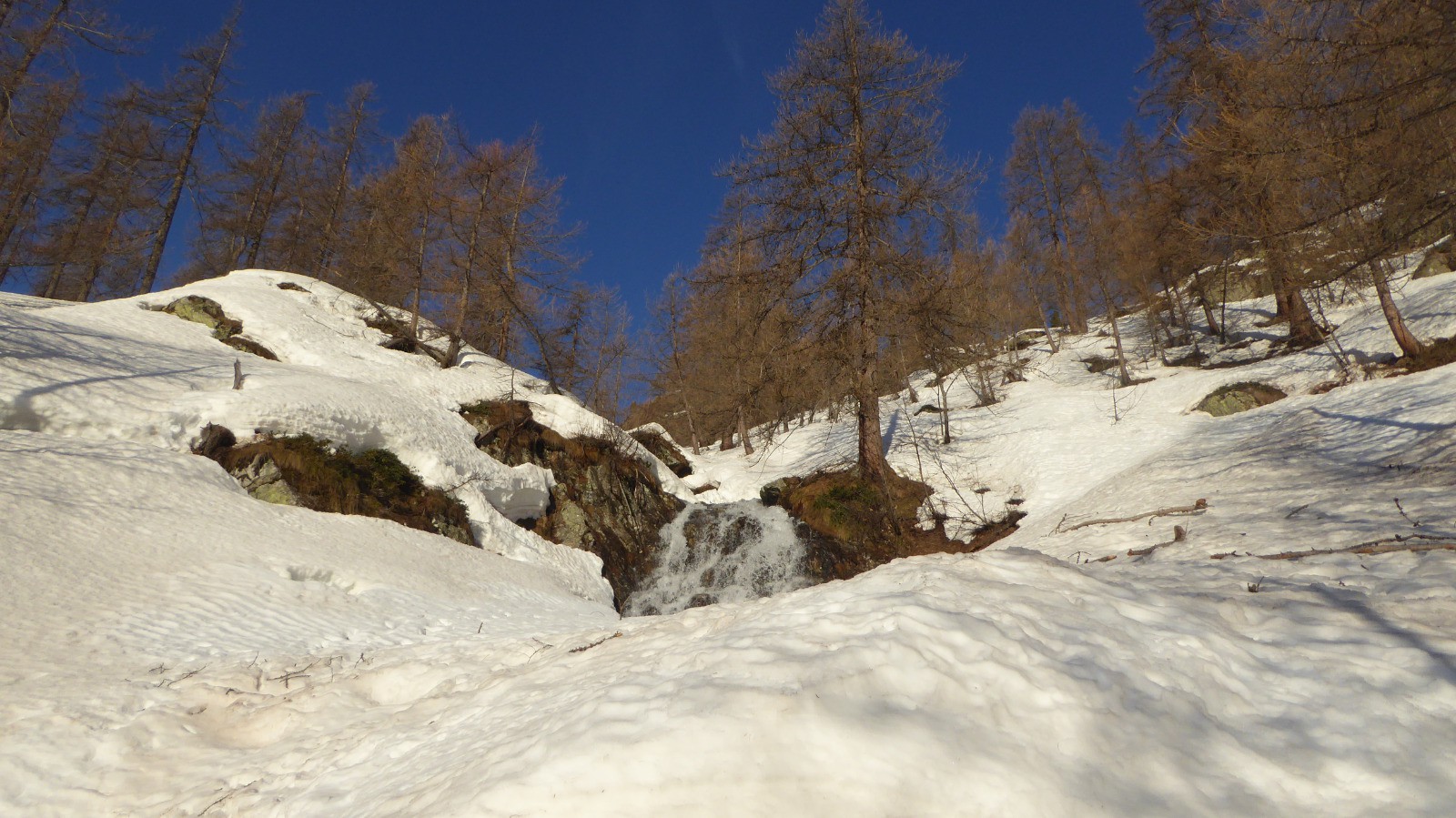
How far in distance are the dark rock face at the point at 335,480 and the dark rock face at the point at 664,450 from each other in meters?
8.15

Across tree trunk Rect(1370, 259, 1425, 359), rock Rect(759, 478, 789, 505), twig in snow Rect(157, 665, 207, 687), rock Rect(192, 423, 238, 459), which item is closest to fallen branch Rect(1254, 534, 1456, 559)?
twig in snow Rect(157, 665, 207, 687)

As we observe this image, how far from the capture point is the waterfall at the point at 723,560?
13.7m

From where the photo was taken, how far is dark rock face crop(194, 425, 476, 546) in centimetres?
983

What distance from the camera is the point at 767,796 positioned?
1.88 metres

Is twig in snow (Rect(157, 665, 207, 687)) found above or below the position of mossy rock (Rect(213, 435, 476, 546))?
below

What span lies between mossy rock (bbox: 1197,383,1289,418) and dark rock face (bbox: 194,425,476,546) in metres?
17.4

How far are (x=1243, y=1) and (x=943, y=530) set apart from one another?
10477mm

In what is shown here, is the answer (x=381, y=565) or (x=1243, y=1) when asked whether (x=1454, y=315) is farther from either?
(x=381, y=565)

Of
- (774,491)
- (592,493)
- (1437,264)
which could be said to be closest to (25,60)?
(592,493)

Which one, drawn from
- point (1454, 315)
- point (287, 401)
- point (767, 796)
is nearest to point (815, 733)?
point (767, 796)

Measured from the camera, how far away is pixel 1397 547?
4.33m

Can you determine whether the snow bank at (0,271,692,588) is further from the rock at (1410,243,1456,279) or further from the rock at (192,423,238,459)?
the rock at (1410,243,1456,279)

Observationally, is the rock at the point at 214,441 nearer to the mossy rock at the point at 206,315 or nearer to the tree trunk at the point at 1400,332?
the mossy rock at the point at 206,315

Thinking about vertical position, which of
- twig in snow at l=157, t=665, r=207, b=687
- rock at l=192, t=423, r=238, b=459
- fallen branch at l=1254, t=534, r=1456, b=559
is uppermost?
rock at l=192, t=423, r=238, b=459
